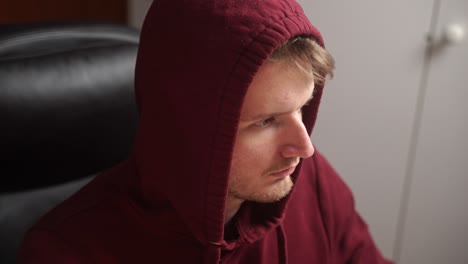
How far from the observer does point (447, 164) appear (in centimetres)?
164

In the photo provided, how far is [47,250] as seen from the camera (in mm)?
907

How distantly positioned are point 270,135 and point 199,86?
0.16 m

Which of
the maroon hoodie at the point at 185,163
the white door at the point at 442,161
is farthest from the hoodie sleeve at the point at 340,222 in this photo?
the white door at the point at 442,161

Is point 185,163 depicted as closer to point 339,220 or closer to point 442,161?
point 339,220

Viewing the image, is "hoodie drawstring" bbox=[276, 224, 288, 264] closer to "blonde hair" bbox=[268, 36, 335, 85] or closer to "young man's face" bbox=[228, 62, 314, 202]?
"young man's face" bbox=[228, 62, 314, 202]

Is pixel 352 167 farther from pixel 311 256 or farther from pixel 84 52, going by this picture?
pixel 84 52

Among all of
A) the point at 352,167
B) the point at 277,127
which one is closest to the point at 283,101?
the point at 277,127

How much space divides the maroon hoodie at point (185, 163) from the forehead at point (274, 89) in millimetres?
53

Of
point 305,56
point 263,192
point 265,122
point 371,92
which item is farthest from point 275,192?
point 371,92

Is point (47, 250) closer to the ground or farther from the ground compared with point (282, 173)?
closer to the ground

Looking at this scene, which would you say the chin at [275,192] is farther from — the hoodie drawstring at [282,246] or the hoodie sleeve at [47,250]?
the hoodie sleeve at [47,250]

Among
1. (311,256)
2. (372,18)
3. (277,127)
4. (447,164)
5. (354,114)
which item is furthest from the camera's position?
(447,164)

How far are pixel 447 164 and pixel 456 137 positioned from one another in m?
0.09

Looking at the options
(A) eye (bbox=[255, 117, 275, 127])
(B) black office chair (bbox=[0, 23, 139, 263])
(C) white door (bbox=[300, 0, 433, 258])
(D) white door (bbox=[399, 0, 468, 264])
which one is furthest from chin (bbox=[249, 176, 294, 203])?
(D) white door (bbox=[399, 0, 468, 264])
